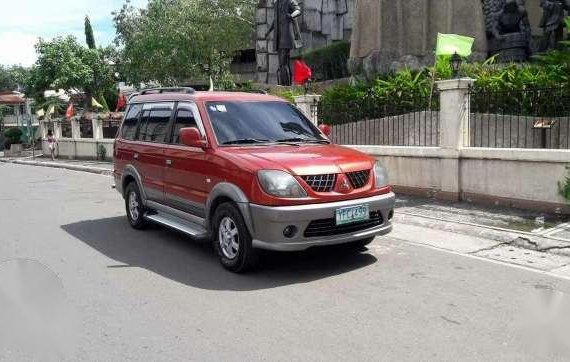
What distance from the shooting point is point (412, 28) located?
18141 mm

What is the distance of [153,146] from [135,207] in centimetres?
128

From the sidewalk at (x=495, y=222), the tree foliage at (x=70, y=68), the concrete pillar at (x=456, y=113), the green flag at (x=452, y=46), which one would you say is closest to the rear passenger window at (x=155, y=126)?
the sidewalk at (x=495, y=222)

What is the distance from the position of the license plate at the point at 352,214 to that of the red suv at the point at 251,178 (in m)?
0.01

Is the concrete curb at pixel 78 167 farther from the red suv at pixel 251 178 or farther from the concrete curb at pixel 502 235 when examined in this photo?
the concrete curb at pixel 502 235

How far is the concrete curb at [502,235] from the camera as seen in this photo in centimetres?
690

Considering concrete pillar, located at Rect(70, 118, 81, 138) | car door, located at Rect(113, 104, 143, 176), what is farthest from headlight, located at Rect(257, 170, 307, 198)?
concrete pillar, located at Rect(70, 118, 81, 138)

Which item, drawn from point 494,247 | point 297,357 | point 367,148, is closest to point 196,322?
point 297,357

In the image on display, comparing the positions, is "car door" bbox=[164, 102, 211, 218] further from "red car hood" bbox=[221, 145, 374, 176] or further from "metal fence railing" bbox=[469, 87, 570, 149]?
"metal fence railing" bbox=[469, 87, 570, 149]

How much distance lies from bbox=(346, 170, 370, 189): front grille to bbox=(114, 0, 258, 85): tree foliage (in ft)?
90.4

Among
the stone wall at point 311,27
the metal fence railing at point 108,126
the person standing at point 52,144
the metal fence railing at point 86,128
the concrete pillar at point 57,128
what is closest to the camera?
the metal fence railing at point 108,126

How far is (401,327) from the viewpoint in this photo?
4453 mm

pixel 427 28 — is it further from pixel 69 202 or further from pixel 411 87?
pixel 69 202

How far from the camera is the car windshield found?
21.4ft

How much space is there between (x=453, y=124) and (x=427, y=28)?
30.6 feet
